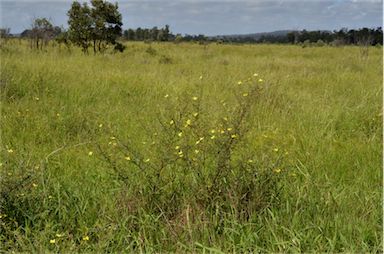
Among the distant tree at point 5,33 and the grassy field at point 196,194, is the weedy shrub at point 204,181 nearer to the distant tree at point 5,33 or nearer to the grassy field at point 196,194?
the grassy field at point 196,194

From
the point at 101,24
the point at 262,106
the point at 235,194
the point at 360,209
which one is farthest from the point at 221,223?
the point at 101,24

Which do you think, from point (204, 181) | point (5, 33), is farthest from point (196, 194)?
point (5, 33)

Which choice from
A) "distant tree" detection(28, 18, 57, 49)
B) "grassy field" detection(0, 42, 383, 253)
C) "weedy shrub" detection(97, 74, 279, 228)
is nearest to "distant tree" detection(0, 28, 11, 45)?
"distant tree" detection(28, 18, 57, 49)

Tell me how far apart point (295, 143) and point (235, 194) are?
66.8 inches

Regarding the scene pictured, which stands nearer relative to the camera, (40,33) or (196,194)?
(196,194)

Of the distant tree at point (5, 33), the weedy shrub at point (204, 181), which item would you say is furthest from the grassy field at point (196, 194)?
the distant tree at point (5, 33)

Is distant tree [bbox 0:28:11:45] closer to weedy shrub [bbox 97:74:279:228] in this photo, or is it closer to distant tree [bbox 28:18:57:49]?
distant tree [bbox 28:18:57:49]

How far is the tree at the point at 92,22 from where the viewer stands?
49.7 feet

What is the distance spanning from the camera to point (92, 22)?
603 inches

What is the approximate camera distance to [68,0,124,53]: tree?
15156 mm

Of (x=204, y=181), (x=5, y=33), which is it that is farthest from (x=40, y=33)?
(x=204, y=181)

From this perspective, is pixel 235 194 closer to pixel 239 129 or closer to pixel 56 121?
pixel 239 129

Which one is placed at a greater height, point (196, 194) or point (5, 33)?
point (5, 33)

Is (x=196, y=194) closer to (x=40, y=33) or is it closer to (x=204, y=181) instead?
(x=204, y=181)
